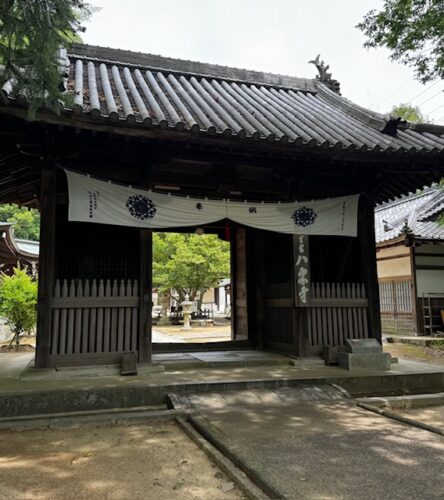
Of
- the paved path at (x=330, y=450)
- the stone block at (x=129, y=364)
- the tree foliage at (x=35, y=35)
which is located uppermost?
the tree foliage at (x=35, y=35)

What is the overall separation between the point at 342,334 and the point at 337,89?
6718 mm

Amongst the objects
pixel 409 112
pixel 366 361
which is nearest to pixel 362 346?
pixel 366 361

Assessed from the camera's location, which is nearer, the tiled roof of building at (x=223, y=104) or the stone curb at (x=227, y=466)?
the stone curb at (x=227, y=466)

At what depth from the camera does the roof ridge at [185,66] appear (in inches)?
380

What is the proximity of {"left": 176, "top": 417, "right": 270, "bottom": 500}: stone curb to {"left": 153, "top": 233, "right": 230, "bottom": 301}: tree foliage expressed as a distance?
18.0m

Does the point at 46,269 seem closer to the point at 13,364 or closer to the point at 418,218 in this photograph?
the point at 13,364

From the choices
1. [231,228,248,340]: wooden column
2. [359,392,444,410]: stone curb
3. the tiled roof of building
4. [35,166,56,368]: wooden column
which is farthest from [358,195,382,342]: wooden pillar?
[35,166,56,368]: wooden column

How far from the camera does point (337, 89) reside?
11.0m

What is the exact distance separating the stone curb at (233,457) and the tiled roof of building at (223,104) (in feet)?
12.4

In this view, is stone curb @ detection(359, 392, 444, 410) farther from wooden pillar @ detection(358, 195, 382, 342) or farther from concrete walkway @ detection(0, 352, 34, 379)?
concrete walkway @ detection(0, 352, 34, 379)

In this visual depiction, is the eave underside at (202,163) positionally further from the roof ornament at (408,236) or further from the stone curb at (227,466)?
the roof ornament at (408,236)

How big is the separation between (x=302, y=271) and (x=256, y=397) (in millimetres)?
2528

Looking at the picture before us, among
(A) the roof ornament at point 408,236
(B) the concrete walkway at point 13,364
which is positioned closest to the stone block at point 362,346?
(B) the concrete walkway at point 13,364

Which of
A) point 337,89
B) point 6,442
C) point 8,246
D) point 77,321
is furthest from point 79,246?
point 8,246
